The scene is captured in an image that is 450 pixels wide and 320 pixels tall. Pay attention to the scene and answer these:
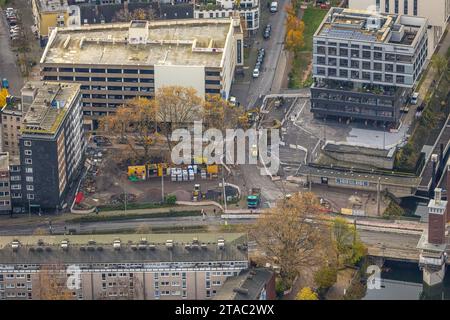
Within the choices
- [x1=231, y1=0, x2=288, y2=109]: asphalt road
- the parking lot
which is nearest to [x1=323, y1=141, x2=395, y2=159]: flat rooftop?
the parking lot

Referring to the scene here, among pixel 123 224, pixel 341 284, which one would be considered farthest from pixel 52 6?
pixel 341 284

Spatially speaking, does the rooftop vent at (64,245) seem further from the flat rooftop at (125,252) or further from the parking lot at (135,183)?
the parking lot at (135,183)

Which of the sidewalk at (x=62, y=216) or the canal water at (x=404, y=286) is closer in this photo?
the canal water at (x=404, y=286)

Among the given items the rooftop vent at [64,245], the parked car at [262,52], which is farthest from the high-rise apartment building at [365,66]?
the rooftop vent at [64,245]

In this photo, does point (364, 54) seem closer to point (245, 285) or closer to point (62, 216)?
point (62, 216)

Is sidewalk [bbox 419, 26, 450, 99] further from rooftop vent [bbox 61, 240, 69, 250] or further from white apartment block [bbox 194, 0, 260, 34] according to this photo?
rooftop vent [bbox 61, 240, 69, 250]

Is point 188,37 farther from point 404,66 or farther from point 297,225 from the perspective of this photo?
point 297,225

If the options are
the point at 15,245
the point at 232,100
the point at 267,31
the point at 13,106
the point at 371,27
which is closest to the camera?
the point at 15,245
